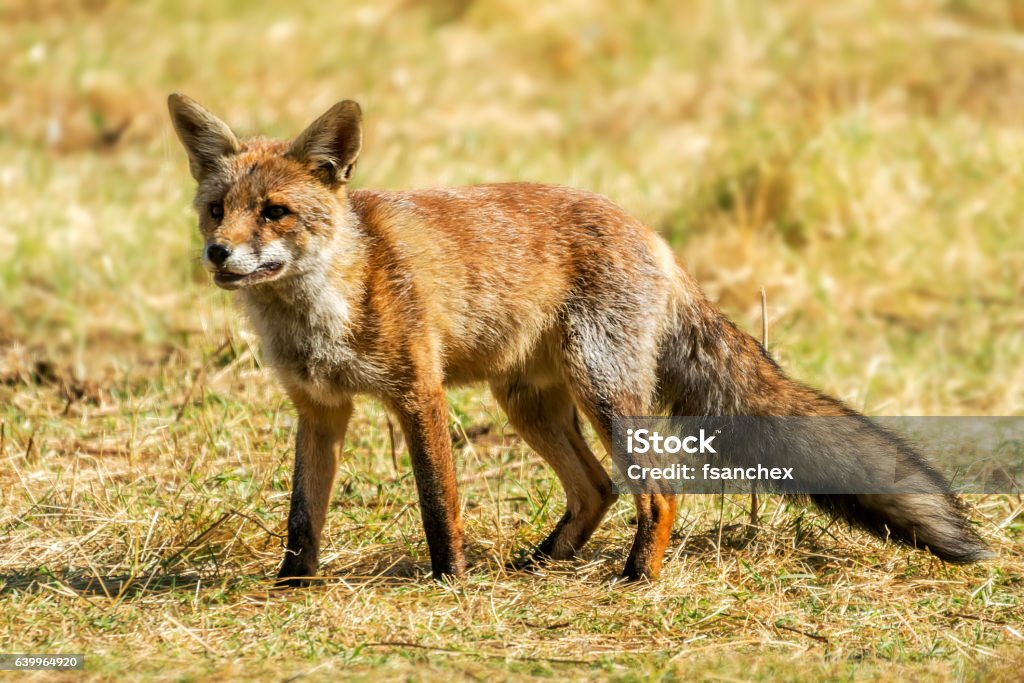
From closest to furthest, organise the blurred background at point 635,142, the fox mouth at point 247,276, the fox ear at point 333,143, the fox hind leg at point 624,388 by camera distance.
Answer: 1. the fox mouth at point 247,276
2. the fox ear at point 333,143
3. the fox hind leg at point 624,388
4. the blurred background at point 635,142

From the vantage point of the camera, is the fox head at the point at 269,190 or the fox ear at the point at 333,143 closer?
the fox head at the point at 269,190

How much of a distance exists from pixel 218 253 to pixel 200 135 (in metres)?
0.70

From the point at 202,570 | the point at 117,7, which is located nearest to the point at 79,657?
the point at 202,570

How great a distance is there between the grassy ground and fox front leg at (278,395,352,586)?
0.21 meters

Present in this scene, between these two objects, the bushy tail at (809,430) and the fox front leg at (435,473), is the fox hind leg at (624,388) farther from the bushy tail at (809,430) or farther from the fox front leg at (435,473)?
the fox front leg at (435,473)

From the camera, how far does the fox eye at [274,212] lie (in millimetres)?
5387

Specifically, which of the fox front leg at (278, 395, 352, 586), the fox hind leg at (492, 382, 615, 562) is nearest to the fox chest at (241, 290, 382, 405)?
the fox front leg at (278, 395, 352, 586)

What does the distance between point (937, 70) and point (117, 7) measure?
29.4ft
